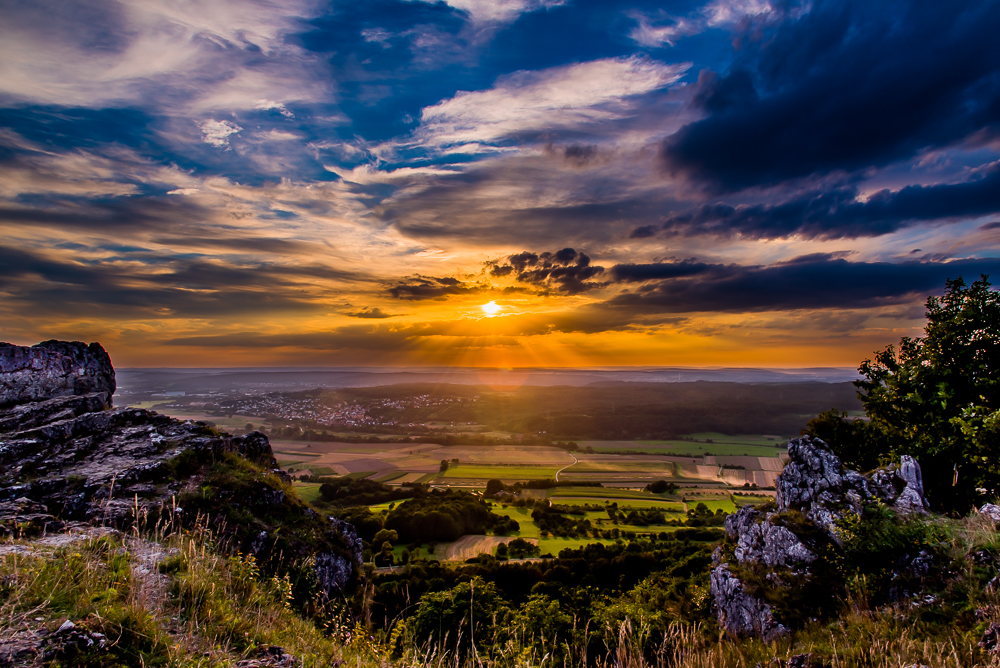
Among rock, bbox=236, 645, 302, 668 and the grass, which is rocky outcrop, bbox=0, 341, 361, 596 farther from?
rock, bbox=236, 645, 302, 668

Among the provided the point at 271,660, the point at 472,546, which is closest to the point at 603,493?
the point at 472,546

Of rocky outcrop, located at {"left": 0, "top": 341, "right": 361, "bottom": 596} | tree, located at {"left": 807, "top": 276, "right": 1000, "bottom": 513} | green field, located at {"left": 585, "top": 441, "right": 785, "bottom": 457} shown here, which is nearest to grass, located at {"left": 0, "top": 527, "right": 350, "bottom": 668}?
rocky outcrop, located at {"left": 0, "top": 341, "right": 361, "bottom": 596}

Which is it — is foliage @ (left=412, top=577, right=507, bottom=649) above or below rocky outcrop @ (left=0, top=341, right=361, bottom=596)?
below

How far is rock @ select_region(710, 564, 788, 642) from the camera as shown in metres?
11.2

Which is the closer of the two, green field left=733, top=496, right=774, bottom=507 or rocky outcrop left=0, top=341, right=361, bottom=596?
rocky outcrop left=0, top=341, right=361, bottom=596

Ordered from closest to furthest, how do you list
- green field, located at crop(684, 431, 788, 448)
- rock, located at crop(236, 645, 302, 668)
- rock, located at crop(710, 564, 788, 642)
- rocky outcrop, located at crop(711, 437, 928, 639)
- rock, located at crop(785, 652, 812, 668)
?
rock, located at crop(236, 645, 302, 668)
rock, located at crop(785, 652, 812, 668)
rock, located at crop(710, 564, 788, 642)
rocky outcrop, located at crop(711, 437, 928, 639)
green field, located at crop(684, 431, 788, 448)

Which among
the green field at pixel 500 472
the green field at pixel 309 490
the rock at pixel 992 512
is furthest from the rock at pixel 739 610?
the green field at pixel 500 472

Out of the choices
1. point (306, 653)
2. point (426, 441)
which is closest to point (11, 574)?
point (306, 653)

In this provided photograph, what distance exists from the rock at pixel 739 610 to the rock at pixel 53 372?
23928 mm

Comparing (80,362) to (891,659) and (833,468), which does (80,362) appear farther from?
(833,468)

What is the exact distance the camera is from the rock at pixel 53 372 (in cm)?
1417

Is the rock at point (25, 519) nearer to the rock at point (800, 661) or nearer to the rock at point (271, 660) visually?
the rock at point (271, 660)

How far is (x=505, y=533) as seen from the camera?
41.8m

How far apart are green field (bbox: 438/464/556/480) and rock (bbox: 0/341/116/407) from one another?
64.1 metres
